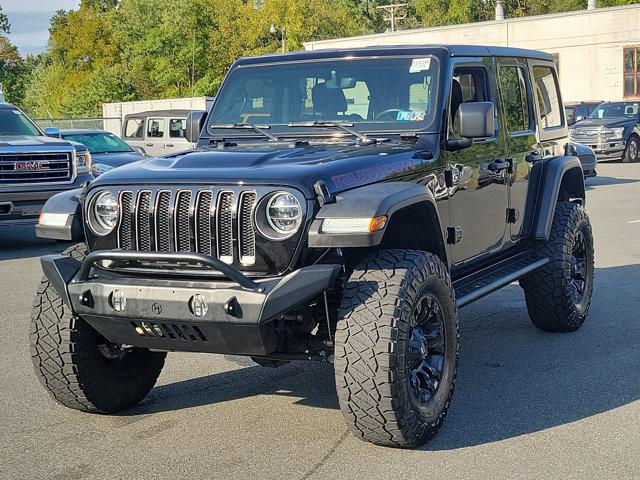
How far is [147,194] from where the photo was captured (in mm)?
4980

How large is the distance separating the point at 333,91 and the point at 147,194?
1.70m

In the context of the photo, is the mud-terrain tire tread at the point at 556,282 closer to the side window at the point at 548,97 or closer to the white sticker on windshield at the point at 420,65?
the side window at the point at 548,97

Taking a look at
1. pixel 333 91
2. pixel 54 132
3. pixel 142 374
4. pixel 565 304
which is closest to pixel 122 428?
pixel 142 374

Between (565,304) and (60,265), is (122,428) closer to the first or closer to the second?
(60,265)

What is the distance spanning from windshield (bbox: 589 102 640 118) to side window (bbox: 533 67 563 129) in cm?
2107

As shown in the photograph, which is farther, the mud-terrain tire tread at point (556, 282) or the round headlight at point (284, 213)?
the mud-terrain tire tread at point (556, 282)

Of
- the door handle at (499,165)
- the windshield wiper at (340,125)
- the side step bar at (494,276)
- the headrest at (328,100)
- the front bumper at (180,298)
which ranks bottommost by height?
the side step bar at (494,276)

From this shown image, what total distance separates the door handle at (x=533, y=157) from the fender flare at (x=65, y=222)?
3.32 m

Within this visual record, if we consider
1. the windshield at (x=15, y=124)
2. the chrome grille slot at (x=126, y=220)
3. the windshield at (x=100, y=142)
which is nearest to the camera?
the chrome grille slot at (x=126, y=220)

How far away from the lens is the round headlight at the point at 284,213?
4734mm

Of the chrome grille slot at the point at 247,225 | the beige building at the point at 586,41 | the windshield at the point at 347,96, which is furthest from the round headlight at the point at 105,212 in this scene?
the beige building at the point at 586,41

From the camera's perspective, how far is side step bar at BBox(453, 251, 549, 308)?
5.96 meters

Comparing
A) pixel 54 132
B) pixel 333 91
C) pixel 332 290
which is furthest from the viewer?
pixel 54 132

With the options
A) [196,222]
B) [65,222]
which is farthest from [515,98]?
[65,222]
